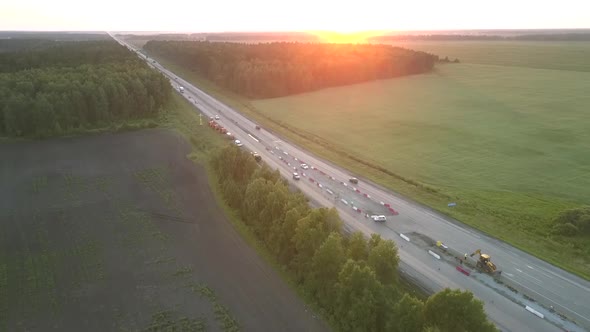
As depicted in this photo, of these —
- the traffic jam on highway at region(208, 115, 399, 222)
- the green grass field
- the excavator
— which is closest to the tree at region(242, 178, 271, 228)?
the traffic jam on highway at region(208, 115, 399, 222)

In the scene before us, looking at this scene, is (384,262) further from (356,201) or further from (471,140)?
(471,140)

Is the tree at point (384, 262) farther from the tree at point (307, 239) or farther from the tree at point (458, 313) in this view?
the tree at point (458, 313)

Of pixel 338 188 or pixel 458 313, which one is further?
pixel 338 188

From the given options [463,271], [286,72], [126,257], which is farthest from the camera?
[286,72]

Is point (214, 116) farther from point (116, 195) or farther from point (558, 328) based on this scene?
point (558, 328)

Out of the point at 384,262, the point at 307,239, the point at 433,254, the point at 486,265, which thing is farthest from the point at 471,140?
the point at 307,239

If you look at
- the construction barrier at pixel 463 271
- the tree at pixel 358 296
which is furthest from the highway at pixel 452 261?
the tree at pixel 358 296

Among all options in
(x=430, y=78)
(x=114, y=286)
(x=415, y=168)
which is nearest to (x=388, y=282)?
(x=114, y=286)
